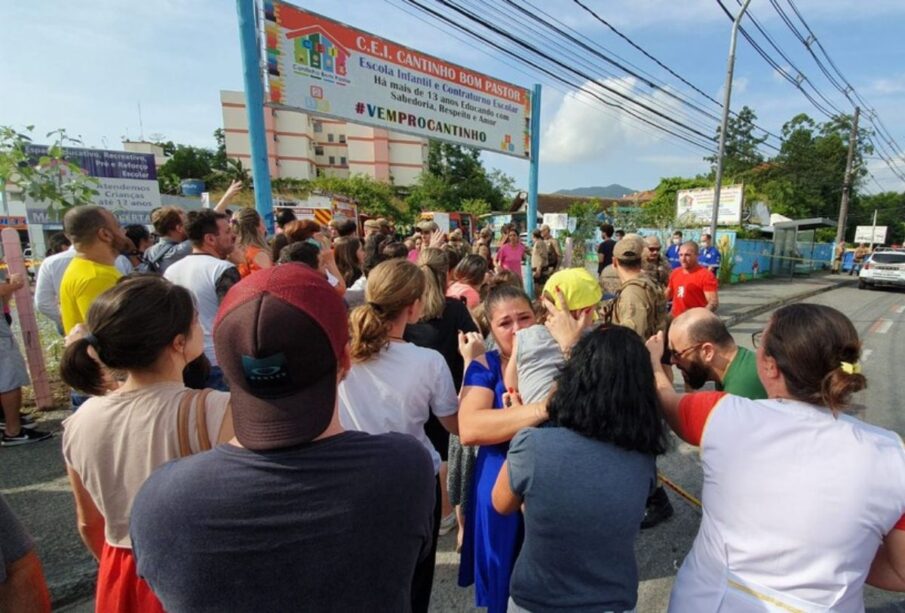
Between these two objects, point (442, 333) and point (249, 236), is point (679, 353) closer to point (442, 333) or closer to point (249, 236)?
point (442, 333)

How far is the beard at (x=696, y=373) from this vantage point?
2.30m

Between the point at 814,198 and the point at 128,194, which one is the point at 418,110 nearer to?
the point at 128,194

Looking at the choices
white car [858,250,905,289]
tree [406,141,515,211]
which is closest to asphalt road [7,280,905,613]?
white car [858,250,905,289]

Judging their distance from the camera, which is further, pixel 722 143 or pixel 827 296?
pixel 827 296

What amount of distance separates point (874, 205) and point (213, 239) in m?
79.0

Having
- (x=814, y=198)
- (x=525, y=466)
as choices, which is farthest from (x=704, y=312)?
(x=814, y=198)

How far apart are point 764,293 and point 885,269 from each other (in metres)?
5.54

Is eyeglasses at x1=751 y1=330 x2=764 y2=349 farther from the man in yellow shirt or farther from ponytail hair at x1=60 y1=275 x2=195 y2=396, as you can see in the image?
the man in yellow shirt

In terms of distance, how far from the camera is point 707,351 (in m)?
2.22

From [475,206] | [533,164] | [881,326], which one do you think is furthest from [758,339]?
[475,206]

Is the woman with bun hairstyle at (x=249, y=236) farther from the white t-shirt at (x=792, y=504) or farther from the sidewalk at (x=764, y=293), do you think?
the sidewalk at (x=764, y=293)

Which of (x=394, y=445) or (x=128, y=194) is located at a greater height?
(x=128, y=194)

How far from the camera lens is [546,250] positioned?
Result: 9297 millimetres

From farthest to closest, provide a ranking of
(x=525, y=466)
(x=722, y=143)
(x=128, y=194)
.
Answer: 1. (x=722, y=143)
2. (x=128, y=194)
3. (x=525, y=466)
